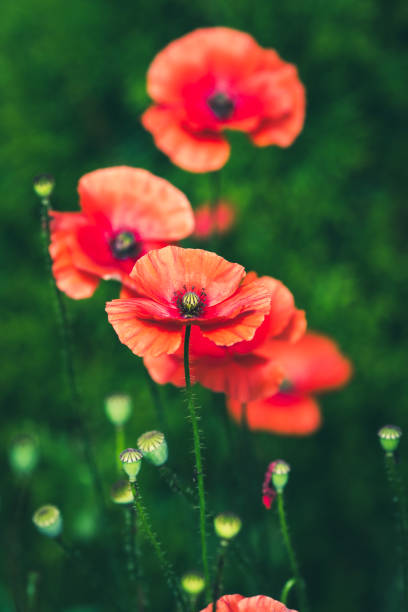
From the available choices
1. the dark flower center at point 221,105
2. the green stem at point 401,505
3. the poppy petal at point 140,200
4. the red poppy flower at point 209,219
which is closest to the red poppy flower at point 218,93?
the dark flower center at point 221,105

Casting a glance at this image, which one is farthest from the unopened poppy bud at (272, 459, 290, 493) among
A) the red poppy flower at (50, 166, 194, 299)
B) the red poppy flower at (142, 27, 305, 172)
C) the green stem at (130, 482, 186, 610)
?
the red poppy flower at (142, 27, 305, 172)

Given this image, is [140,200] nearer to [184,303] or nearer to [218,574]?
[184,303]

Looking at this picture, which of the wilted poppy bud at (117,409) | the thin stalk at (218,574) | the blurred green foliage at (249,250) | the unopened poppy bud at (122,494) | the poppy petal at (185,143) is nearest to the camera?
the thin stalk at (218,574)

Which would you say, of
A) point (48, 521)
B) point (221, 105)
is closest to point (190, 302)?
point (48, 521)

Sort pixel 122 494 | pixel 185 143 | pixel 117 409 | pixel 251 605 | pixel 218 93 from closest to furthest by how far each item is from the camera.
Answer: pixel 251 605, pixel 122 494, pixel 117 409, pixel 185 143, pixel 218 93

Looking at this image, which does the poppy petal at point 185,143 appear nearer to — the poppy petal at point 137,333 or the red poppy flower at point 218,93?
the red poppy flower at point 218,93
